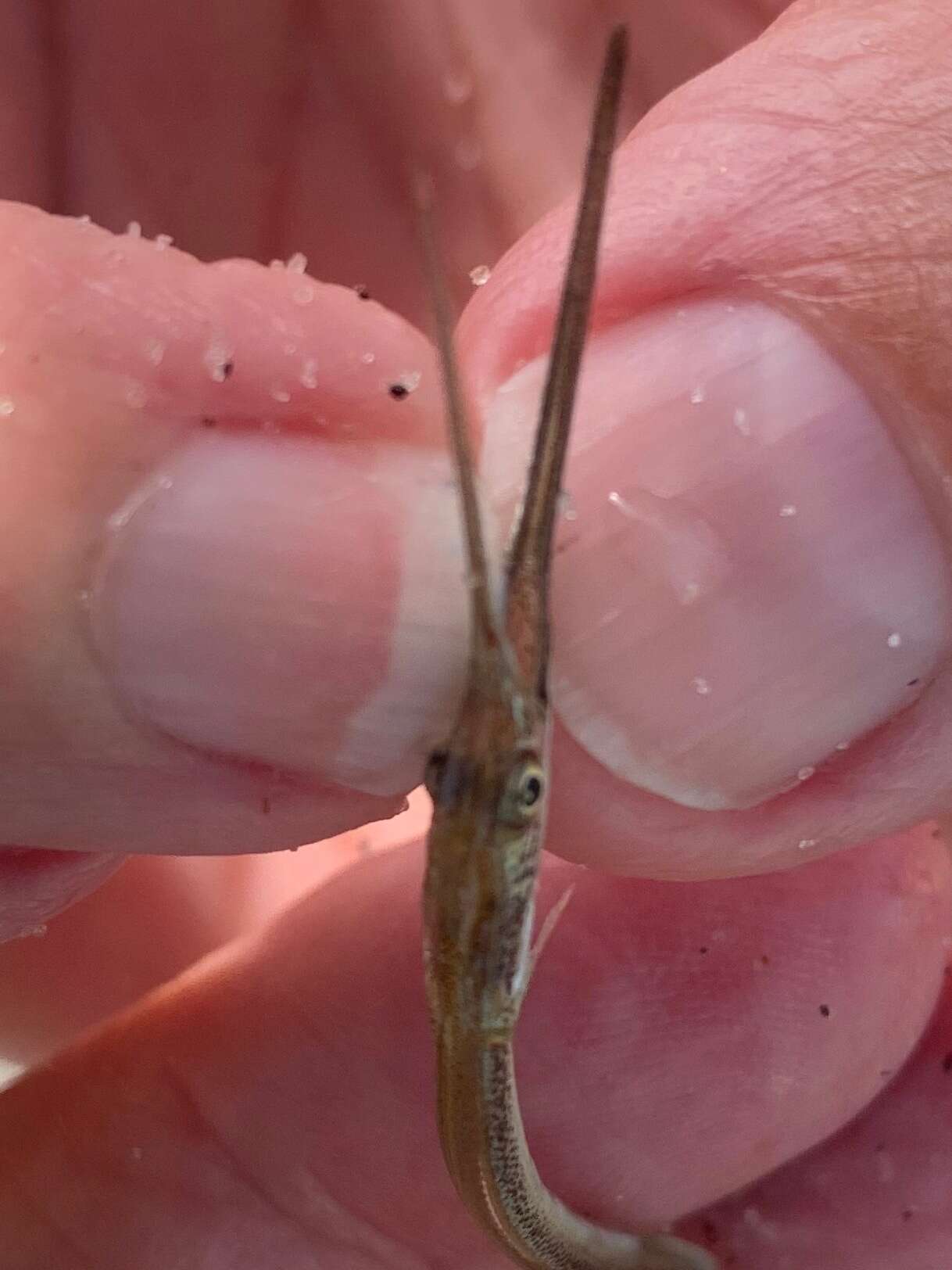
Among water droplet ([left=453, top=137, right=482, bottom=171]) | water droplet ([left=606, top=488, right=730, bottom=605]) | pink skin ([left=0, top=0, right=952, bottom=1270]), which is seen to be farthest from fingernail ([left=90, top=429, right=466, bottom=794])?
water droplet ([left=453, top=137, right=482, bottom=171])

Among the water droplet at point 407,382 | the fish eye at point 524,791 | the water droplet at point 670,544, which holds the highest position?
the water droplet at point 407,382

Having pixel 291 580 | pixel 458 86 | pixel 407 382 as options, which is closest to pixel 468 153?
pixel 458 86

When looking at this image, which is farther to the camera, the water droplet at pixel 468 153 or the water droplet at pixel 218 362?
the water droplet at pixel 468 153

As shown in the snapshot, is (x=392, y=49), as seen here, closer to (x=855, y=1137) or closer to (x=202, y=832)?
(x=202, y=832)

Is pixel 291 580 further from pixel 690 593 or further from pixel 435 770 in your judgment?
pixel 690 593

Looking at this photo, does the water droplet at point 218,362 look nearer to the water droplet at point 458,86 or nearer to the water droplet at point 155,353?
the water droplet at point 155,353

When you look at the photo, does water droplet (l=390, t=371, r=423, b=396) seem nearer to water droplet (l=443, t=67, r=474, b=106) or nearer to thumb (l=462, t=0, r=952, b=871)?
thumb (l=462, t=0, r=952, b=871)

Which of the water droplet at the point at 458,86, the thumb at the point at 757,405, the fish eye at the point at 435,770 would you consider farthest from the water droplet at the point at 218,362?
the water droplet at the point at 458,86
